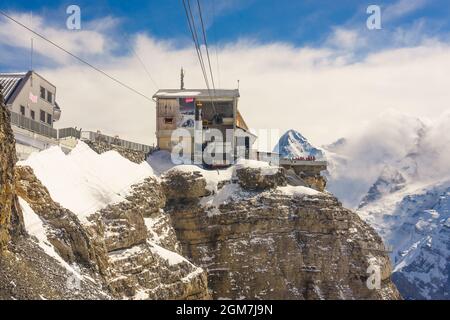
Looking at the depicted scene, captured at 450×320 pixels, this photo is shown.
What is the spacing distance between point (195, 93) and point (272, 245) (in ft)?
76.2

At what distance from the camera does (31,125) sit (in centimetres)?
4600

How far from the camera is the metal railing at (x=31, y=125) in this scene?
4428cm

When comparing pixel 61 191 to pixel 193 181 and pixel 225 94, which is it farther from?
pixel 225 94

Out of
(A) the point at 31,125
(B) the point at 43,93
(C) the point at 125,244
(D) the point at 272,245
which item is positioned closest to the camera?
(A) the point at 31,125

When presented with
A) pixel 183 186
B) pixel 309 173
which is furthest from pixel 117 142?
pixel 309 173

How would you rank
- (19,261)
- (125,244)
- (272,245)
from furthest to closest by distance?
1. (272,245)
2. (125,244)
3. (19,261)

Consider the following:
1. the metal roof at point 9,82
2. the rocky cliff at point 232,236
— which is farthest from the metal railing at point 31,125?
the metal roof at point 9,82

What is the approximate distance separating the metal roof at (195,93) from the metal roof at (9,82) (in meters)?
23.9

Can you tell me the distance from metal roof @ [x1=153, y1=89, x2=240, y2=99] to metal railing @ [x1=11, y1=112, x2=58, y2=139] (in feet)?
88.1

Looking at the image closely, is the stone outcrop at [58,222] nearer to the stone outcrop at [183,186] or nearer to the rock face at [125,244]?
the rock face at [125,244]

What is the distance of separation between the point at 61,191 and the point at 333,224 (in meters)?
37.9

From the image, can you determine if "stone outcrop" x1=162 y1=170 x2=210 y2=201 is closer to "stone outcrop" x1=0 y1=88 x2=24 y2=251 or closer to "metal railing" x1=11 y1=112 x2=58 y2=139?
"metal railing" x1=11 y1=112 x2=58 y2=139

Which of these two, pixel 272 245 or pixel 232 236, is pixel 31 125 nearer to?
pixel 232 236
